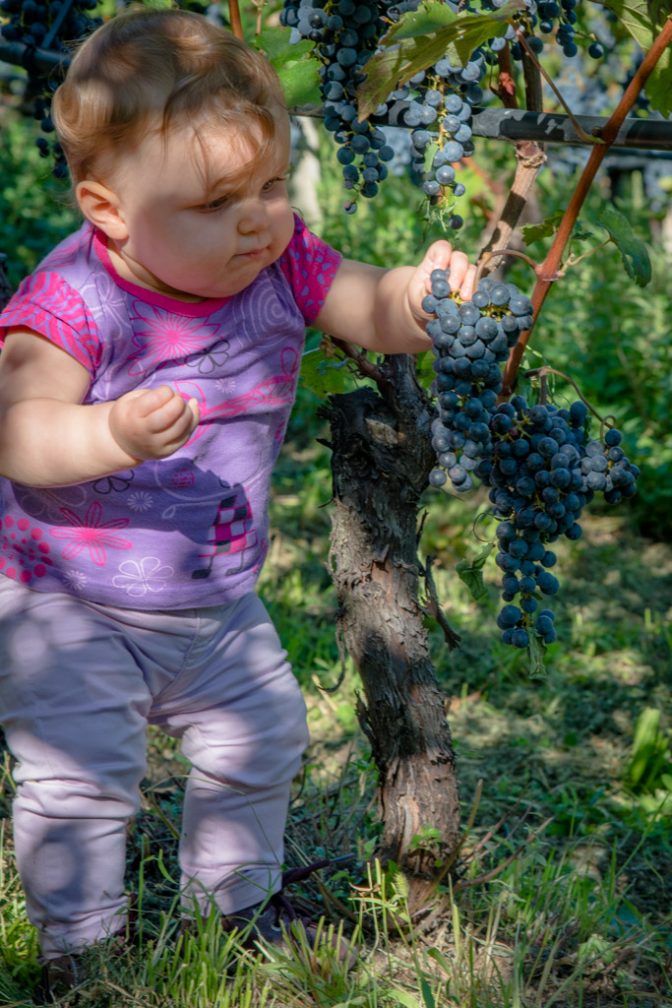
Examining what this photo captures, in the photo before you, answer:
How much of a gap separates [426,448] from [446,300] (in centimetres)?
44

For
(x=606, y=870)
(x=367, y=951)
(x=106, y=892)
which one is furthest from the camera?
(x=606, y=870)

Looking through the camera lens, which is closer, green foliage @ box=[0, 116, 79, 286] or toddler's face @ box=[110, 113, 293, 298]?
toddler's face @ box=[110, 113, 293, 298]

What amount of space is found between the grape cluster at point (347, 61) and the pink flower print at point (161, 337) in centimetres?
29

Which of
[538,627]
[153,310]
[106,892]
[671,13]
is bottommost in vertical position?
[106,892]

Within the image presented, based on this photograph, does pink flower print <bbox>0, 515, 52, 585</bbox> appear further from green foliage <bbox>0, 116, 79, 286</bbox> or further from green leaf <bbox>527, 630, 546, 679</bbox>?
green foliage <bbox>0, 116, 79, 286</bbox>

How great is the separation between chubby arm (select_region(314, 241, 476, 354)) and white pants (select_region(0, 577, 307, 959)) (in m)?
0.44

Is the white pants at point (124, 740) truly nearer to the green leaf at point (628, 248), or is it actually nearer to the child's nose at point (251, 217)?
the child's nose at point (251, 217)

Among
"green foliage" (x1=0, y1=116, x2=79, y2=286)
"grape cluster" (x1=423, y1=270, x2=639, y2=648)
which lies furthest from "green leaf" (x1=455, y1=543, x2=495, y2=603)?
"green foliage" (x1=0, y1=116, x2=79, y2=286)

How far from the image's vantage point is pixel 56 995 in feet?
5.88

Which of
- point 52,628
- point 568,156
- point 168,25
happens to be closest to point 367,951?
point 52,628

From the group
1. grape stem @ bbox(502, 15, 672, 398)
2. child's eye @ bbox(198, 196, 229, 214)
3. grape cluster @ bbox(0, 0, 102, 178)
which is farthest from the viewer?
grape cluster @ bbox(0, 0, 102, 178)

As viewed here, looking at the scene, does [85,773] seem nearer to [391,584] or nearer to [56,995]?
[56,995]

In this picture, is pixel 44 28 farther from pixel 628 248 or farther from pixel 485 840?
pixel 485 840

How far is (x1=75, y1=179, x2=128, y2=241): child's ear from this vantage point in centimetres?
166
